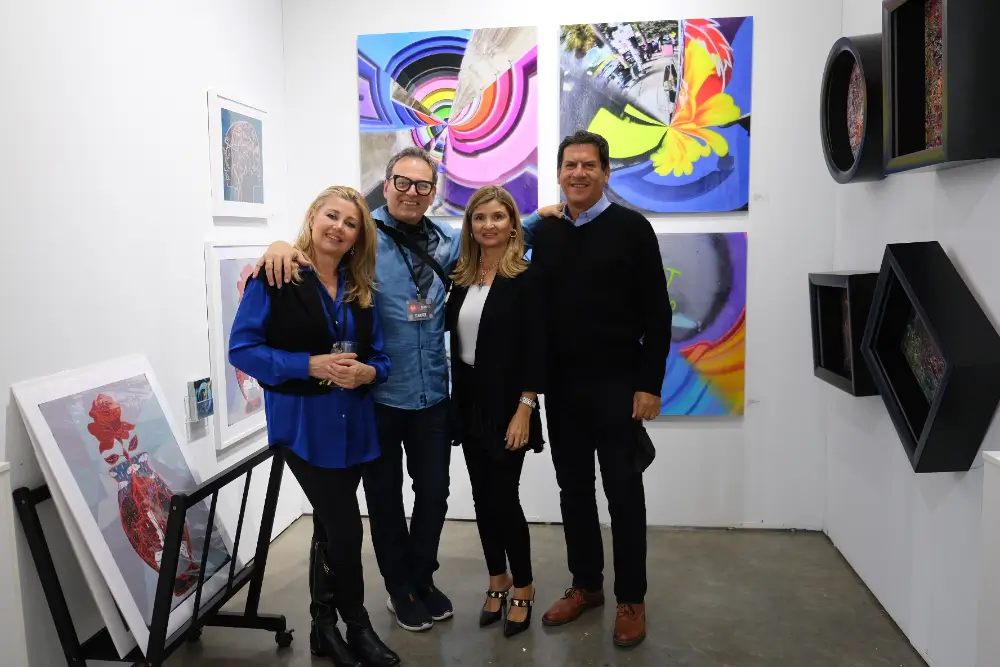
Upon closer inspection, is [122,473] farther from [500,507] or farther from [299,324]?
[500,507]

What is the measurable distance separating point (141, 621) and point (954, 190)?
2.55 meters

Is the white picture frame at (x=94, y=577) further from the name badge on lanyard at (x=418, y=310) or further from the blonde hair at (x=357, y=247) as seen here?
the name badge on lanyard at (x=418, y=310)

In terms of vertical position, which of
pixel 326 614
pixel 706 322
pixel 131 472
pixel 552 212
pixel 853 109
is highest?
pixel 853 109

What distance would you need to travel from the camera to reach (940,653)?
2342mm

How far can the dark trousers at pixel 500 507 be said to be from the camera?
257 cm

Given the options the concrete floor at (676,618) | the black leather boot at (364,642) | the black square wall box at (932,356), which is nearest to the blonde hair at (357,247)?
the black leather boot at (364,642)

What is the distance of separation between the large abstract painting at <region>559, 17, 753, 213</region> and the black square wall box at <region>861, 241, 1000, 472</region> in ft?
3.95

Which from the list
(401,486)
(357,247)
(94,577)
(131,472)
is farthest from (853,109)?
(94,577)

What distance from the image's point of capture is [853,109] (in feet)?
9.50

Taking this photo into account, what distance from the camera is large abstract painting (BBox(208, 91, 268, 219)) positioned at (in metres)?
3.01

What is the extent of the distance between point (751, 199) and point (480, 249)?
1.57 metres

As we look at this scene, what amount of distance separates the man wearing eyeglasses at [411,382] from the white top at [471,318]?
4.6 inches

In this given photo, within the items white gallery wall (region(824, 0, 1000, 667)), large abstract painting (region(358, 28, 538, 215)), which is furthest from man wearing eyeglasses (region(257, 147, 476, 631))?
white gallery wall (region(824, 0, 1000, 667))

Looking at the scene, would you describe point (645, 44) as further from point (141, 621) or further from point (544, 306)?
point (141, 621)
